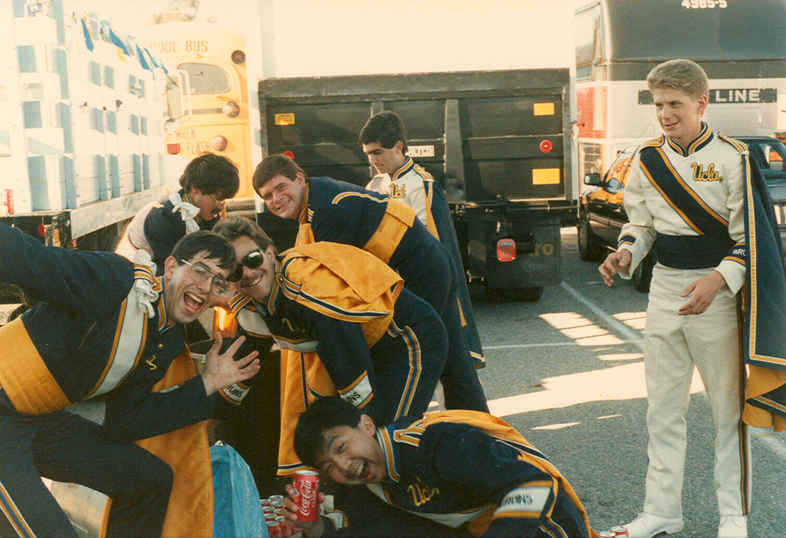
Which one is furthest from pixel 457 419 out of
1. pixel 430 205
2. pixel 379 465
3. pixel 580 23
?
pixel 580 23

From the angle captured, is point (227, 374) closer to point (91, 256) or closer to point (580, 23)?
point (91, 256)

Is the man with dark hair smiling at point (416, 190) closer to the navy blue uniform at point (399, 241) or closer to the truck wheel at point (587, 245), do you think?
the navy blue uniform at point (399, 241)

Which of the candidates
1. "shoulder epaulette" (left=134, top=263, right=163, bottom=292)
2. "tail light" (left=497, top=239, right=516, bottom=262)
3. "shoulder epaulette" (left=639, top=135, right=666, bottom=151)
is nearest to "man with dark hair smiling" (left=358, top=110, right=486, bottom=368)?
"shoulder epaulette" (left=639, top=135, right=666, bottom=151)

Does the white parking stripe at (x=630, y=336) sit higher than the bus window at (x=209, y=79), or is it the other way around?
the bus window at (x=209, y=79)

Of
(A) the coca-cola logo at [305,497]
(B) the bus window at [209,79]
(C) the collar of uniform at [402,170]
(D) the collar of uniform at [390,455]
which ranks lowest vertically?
(A) the coca-cola logo at [305,497]

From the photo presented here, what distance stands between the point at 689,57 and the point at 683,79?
9.04 meters

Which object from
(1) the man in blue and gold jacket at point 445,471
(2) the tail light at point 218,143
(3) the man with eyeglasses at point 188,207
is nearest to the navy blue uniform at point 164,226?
(3) the man with eyeglasses at point 188,207

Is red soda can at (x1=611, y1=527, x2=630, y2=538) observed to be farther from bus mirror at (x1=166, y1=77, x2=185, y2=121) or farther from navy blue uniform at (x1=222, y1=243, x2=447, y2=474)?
bus mirror at (x1=166, y1=77, x2=185, y2=121)

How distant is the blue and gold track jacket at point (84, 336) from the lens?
231cm

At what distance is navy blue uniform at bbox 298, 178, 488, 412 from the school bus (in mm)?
6432

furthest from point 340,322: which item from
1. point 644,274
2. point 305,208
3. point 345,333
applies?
point 644,274

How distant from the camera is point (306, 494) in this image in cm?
248

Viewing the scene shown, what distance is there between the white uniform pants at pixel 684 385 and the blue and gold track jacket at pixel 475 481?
103cm

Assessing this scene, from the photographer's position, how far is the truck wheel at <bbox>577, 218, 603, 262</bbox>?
36.2 ft
